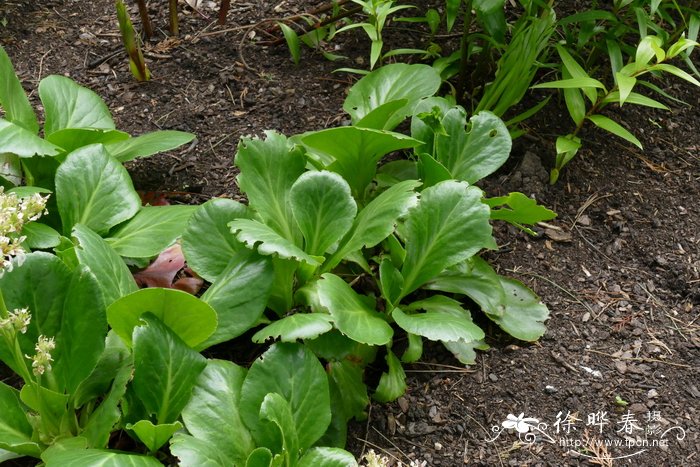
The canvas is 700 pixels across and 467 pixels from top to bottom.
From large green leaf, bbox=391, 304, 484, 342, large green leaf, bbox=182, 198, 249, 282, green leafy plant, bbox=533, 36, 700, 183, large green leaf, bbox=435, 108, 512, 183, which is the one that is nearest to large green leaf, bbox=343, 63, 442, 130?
large green leaf, bbox=435, 108, 512, 183

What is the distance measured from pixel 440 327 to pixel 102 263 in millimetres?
753

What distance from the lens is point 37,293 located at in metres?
1.48

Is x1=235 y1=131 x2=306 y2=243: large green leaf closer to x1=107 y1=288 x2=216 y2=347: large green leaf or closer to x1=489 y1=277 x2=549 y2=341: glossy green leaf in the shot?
x1=107 y1=288 x2=216 y2=347: large green leaf

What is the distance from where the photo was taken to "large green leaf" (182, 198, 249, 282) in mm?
1691

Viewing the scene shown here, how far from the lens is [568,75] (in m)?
2.17

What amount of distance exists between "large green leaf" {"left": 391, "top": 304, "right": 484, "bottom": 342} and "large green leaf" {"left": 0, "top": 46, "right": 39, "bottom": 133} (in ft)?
3.64

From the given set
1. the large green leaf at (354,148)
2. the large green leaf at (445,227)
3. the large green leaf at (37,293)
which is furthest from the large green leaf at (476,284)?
the large green leaf at (37,293)

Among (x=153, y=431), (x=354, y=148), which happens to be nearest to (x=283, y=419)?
(x=153, y=431)

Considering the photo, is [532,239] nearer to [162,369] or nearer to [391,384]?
[391,384]

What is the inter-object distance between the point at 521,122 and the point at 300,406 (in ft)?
4.40

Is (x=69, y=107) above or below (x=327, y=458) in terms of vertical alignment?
above

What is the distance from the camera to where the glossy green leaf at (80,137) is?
1.85m

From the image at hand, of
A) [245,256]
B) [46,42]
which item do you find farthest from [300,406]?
[46,42]

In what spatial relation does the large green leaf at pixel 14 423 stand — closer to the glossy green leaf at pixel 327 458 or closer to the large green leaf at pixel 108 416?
the large green leaf at pixel 108 416
